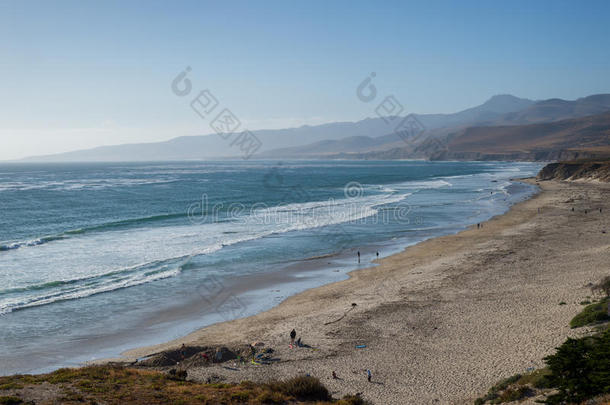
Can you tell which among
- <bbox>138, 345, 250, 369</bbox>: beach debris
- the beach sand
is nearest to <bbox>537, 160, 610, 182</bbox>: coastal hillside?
the beach sand

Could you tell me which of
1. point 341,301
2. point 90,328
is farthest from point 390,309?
point 90,328

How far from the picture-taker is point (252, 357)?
1773 cm

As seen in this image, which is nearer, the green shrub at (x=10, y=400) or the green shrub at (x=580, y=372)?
the green shrub at (x=580, y=372)

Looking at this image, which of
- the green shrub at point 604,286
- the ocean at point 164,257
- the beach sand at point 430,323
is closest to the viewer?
the beach sand at point 430,323

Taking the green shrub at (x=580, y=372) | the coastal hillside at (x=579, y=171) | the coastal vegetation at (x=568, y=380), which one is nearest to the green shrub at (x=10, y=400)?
the coastal vegetation at (x=568, y=380)

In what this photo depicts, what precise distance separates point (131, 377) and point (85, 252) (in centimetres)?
2544

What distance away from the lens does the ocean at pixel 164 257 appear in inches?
858

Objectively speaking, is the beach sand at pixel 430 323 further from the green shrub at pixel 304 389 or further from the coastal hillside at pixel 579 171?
the coastal hillside at pixel 579 171

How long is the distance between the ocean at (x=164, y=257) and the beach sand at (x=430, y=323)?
2.84 meters

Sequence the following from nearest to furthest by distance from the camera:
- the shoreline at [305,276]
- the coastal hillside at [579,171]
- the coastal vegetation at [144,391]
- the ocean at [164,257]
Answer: the coastal vegetation at [144,391], the shoreline at [305,276], the ocean at [164,257], the coastal hillside at [579,171]

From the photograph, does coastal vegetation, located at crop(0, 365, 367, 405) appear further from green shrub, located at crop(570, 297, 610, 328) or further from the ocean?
green shrub, located at crop(570, 297, 610, 328)

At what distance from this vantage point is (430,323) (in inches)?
805

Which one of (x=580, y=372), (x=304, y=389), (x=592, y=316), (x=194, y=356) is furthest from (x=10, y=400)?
(x=592, y=316)

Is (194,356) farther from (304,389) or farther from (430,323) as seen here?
(430,323)
